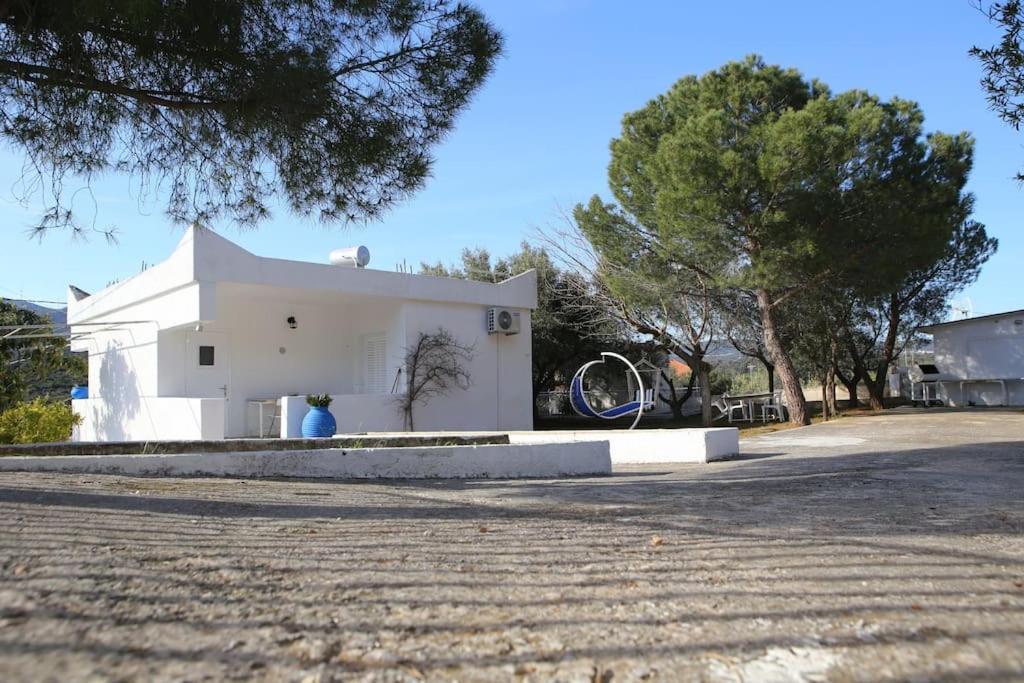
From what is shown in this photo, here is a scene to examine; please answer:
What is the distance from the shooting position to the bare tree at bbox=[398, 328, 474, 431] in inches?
591

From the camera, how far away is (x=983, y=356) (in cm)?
2358

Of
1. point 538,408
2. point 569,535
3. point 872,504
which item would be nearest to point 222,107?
point 569,535

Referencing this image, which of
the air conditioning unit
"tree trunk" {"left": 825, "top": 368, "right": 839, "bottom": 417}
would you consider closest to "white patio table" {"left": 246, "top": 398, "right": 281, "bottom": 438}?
the air conditioning unit

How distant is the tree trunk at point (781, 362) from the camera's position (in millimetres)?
17953

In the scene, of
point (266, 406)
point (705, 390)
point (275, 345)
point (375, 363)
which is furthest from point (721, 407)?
point (266, 406)

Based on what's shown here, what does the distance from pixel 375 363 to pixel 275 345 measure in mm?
2043

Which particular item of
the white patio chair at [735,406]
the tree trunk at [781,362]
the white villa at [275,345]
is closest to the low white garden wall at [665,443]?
the white villa at [275,345]

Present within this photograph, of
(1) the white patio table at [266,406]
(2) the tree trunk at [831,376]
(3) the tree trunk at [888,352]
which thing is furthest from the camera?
(3) the tree trunk at [888,352]

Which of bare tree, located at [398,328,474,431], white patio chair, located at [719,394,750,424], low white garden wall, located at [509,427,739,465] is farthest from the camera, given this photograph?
white patio chair, located at [719,394,750,424]

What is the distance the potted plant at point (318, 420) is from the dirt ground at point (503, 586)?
239 inches

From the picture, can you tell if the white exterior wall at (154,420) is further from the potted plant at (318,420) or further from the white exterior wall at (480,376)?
the white exterior wall at (480,376)

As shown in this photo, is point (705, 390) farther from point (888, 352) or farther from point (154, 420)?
point (154, 420)

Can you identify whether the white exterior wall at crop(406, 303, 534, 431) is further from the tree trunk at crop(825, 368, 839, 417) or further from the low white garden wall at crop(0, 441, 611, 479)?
the tree trunk at crop(825, 368, 839, 417)

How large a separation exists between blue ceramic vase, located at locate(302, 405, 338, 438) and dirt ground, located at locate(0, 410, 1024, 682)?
19.9ft
